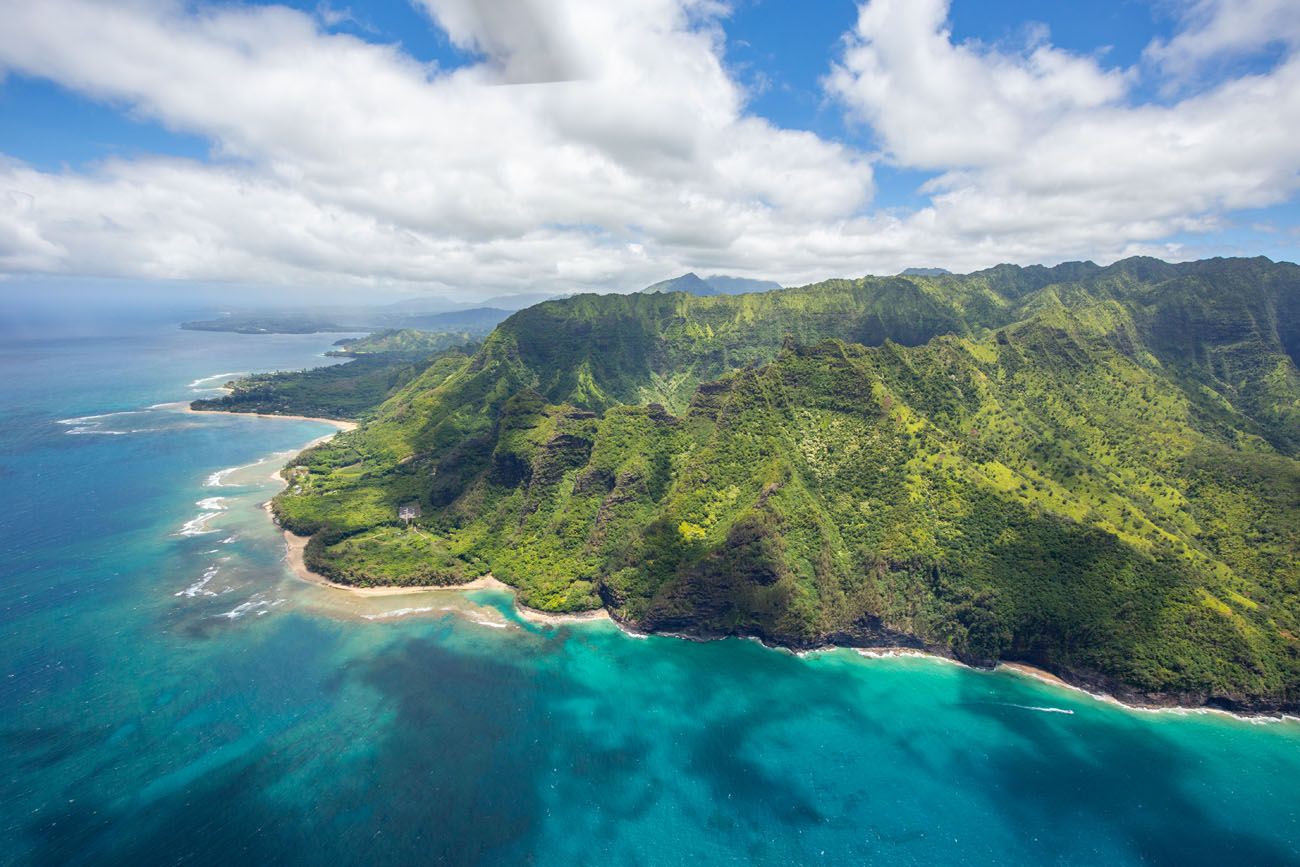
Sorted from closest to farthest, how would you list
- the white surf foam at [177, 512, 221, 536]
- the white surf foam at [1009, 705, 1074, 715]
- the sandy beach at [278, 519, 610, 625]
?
the white surf foam at [1009, 705, 1074, 715] → the sandy beach at [278, 519, 610, 625] → the white surf foam at [177, 512, 221, 536]

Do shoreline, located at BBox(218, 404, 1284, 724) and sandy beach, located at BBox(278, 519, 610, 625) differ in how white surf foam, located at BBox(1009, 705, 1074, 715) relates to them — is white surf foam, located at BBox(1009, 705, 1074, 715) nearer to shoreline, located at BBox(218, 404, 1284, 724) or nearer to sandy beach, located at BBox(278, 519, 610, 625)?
shoreline, located at BBox(218, 404, 1284, 724)

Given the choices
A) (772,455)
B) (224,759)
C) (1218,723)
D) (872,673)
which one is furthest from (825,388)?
(224,759)

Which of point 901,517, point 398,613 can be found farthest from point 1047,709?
point 398,613

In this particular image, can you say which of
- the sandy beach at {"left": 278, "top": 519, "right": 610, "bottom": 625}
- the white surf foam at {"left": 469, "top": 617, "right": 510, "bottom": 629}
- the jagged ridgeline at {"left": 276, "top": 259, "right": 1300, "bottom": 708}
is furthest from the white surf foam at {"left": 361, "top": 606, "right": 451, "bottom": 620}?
the jagged ridgeline at {"left": 276, "top": 259, "right": 1300, "bottom": 708}

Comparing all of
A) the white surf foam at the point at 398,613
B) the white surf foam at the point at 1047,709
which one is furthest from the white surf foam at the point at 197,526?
the white surf foam at the point at 1047,709

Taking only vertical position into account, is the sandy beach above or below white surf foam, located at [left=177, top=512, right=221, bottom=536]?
below

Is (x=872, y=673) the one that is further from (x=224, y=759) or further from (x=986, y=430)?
(x=224, y=759)

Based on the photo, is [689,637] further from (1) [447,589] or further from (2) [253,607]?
(2) [253,607]
